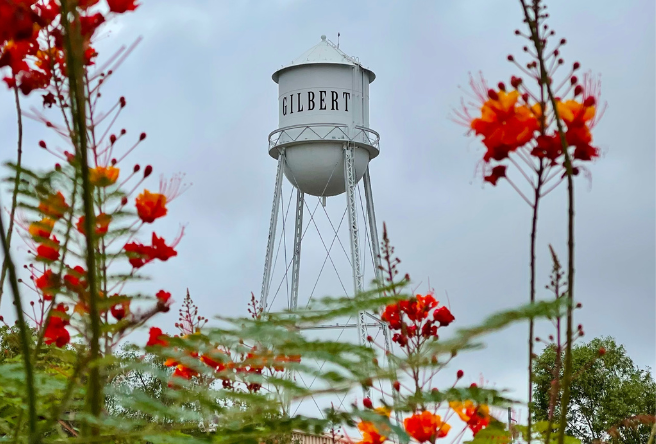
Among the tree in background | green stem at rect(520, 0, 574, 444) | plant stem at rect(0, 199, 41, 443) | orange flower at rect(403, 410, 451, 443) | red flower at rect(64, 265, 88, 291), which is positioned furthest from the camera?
the tree in background

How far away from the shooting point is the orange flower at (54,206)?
7.01 ft

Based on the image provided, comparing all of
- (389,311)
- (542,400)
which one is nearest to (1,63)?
(389,311)

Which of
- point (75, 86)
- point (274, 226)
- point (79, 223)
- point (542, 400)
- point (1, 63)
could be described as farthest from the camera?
point (542, 400)

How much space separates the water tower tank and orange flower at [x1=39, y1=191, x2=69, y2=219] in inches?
607

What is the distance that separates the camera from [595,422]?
22.7 metres

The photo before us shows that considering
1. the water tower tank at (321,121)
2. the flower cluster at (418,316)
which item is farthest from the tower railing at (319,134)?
the flower cluster at (418,316)

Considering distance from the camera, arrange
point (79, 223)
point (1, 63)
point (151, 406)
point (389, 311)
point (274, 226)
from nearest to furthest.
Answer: point (151, 406), point (1, 63), point (79, 223), point (389, 311), point (274, 226)

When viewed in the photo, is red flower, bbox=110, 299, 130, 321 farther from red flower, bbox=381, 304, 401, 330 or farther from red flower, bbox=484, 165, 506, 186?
red flower, bbox=381, 304, 401, 330

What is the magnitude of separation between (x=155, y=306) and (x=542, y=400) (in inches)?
835

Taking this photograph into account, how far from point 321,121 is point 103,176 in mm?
15637

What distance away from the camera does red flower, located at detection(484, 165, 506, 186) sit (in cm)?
212

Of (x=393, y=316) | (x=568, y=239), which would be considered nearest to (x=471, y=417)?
(x=393, y=316)

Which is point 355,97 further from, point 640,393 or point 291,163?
point 640,393

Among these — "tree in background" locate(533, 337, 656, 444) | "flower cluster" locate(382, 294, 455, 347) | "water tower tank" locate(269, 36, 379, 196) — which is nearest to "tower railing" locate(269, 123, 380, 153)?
"water tower tank" locate(269, 36, 379, 196)
